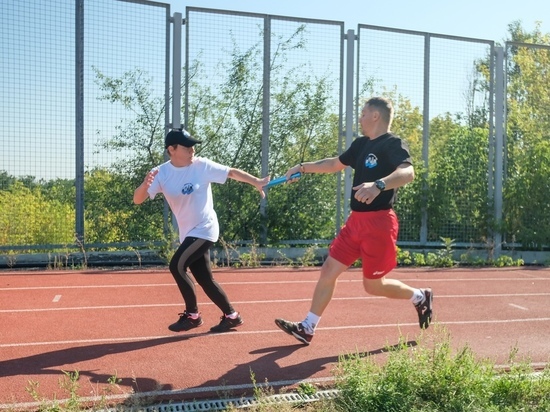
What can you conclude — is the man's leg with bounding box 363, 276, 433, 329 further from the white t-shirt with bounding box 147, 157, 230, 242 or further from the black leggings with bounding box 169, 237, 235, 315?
the white t-shirt with bounding box 147, 157, 230, 242

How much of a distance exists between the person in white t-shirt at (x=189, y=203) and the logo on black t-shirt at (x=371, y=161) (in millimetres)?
1156

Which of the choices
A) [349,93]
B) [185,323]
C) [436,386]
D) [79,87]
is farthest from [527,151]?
[436,386]

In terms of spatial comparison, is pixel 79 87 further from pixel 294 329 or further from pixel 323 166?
pixel 294 329

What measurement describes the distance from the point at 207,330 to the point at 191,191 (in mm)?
1443

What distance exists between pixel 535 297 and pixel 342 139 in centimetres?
553

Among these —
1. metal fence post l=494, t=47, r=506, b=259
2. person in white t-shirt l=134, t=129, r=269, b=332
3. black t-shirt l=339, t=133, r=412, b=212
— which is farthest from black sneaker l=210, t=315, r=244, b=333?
metal fence post l=494, t=47, r=506, b=259

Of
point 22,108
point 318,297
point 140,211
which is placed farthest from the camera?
point 140,211

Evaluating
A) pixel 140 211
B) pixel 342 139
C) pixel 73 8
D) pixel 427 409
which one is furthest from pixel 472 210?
pixel 427 409

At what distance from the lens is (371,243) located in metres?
6.48

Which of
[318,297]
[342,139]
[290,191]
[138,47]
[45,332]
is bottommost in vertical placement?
[45,332]

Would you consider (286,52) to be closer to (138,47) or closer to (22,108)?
(138,47)

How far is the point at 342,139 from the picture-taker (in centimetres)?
1451

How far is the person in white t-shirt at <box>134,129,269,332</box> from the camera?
6977 mm

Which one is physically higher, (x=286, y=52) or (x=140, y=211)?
(x=286, y=52)
